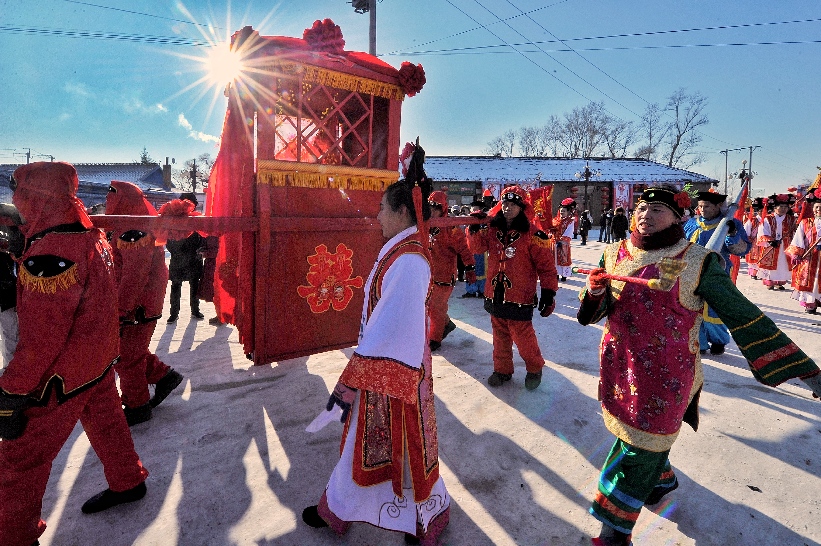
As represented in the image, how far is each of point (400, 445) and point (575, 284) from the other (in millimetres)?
9287

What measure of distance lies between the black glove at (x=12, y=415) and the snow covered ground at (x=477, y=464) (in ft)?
2.42

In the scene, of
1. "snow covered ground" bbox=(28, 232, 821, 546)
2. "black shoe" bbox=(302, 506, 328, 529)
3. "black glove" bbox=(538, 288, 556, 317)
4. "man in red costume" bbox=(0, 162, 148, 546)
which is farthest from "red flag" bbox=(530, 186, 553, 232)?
"man in red costume" bbox=(0, 162, 148, 546)

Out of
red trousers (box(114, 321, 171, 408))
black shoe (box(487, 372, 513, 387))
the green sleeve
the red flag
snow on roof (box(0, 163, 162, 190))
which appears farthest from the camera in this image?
snow on roof (box(0, 163, 162, 190))

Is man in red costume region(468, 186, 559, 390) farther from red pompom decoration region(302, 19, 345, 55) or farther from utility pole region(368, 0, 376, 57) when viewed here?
utility pole region(368, 0, 376, 57)

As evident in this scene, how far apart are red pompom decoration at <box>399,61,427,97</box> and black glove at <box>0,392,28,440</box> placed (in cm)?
337

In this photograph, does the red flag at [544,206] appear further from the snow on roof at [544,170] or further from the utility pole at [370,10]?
the snow on roof at [544,170]

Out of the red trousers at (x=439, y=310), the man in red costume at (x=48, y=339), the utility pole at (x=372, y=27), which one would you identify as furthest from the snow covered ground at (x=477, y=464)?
the utility pole at (x=372, y=27)

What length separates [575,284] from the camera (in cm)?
1022

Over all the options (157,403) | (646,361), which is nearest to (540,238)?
(646,361)

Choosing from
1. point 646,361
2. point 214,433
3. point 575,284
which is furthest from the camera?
point 575,284

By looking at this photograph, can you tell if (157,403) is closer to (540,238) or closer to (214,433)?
(214,433)

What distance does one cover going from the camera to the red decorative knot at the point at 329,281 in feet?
11.5

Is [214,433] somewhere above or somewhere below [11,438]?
below

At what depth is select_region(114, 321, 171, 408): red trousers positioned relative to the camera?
3236mm
